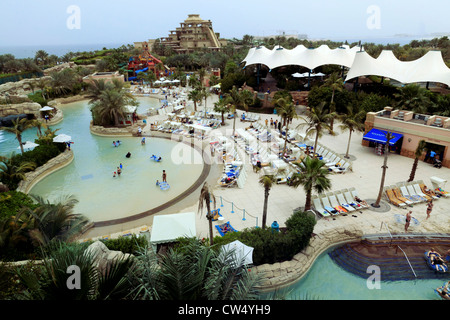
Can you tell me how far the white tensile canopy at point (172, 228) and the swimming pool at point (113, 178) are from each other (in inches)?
154

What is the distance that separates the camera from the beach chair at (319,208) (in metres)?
13.3

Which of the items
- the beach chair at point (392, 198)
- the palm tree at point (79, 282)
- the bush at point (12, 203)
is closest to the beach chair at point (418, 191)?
the beach chair at point (392, 198)

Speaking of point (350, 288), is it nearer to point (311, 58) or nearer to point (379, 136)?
point (379, 136)

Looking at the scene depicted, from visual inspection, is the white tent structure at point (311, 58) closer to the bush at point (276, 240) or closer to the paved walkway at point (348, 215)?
the paved walkway at point (348, 215)

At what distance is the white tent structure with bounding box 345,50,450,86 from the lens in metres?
28.3

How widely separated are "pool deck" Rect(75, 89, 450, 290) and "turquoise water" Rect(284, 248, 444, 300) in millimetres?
444

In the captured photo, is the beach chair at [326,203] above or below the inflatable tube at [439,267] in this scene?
above

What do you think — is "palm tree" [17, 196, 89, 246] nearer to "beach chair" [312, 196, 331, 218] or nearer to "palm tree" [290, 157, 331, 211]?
"palm tree" [290, 157, 331, 211]

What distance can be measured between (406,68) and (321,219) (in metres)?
27.2

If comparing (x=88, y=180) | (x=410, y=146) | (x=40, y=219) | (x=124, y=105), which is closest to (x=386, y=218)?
(x=410, y=146)

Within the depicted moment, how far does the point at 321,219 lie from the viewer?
13.3 meters

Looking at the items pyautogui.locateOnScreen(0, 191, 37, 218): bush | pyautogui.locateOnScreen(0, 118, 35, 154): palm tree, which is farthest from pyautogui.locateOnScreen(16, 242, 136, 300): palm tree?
pyautogui.locateOnScreen(0, 118, 35, 154): palm tree

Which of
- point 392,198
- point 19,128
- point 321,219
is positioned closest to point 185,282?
point 321,219
